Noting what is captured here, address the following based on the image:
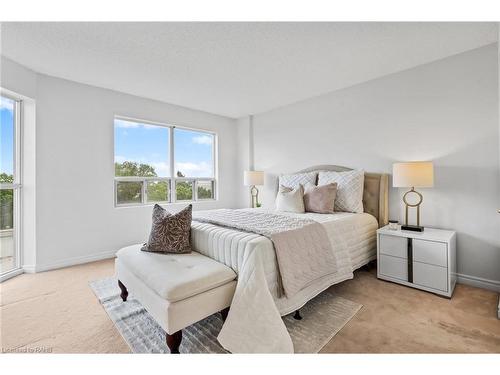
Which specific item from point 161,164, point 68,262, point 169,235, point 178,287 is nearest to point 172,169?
point 161,164

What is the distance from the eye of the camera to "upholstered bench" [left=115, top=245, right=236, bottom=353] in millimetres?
1434

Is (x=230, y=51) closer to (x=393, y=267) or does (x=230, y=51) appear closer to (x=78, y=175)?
(x=78, y=175)

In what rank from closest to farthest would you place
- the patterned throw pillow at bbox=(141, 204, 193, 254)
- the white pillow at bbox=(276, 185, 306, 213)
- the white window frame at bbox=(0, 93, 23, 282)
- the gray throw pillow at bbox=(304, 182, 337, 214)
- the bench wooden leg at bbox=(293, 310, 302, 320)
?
1. the bench wooden leg at bbox=(293, 310, 302, 320)
2. the patterned throw pillow at bbox=(141, 204, 193, 254)
3. the white window frame at bbox=(0, 93, 23, 282)
4. the gray throw pillow at bbox=(304, 182, 337, 214)
5. the white pillow at bbox=(276, 185, 306, 213)

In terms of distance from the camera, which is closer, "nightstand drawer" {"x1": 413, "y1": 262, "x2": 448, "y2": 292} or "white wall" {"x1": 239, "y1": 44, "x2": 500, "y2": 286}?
"nightstand drawer" {"x1": 413, "y1": 262, "x2": 448, "y2": 292}

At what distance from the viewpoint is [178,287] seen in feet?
4.73

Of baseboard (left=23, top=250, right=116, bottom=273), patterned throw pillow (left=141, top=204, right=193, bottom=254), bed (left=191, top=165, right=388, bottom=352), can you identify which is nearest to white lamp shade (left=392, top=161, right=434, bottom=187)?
bed (left=191, top=165, right=388, bottom=352)

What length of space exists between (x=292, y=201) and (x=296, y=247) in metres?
1.29

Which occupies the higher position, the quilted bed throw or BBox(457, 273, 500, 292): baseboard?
the quilted bed throw

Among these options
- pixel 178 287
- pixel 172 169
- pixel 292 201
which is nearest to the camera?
pixel 178 287

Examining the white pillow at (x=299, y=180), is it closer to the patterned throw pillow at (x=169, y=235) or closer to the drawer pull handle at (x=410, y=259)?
the drawer pull handle at (x=410, y=259)

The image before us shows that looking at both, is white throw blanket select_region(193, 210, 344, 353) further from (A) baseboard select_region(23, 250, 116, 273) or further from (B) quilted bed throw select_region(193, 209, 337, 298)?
(A) baseboard select_region(23, 250, 116, 273)

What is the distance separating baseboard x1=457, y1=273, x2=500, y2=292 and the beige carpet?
91 millimetres

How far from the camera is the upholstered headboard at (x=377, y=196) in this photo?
299 cm

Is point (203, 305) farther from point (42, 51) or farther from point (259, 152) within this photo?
point (259, 152)
